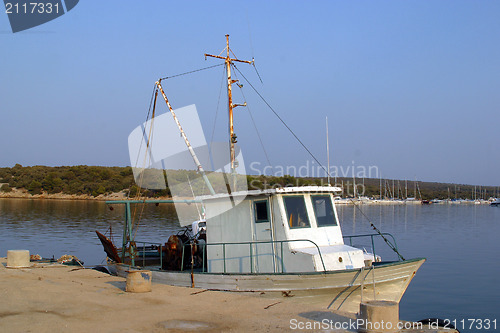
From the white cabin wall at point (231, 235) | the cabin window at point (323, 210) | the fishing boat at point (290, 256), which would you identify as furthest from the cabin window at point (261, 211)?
the cabin window at point (323, 210)

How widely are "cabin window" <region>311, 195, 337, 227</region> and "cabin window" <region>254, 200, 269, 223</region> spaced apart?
126 cm

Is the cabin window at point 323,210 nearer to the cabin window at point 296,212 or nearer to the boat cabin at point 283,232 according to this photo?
the boat cabin at point 283,232

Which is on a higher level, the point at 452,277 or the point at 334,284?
the point at 334,284

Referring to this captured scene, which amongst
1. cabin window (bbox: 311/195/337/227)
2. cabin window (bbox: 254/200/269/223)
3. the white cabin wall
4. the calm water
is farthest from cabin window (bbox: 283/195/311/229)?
the calm water

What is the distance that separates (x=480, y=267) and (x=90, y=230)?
29344 millimetres

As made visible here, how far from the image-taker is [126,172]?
92188 millimetres

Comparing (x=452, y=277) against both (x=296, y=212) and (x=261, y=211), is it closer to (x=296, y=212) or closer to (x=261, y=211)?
(x=296, y=212)

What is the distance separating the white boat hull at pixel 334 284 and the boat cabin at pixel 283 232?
16.6 inches

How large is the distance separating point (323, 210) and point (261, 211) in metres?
1.64

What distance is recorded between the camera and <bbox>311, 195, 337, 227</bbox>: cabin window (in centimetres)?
1199

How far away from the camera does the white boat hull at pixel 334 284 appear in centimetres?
1035

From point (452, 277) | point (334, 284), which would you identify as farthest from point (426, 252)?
point (334, 284)

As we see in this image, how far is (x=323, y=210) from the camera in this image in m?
12.1

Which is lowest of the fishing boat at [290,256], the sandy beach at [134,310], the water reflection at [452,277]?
the water reflection at [452,277]
